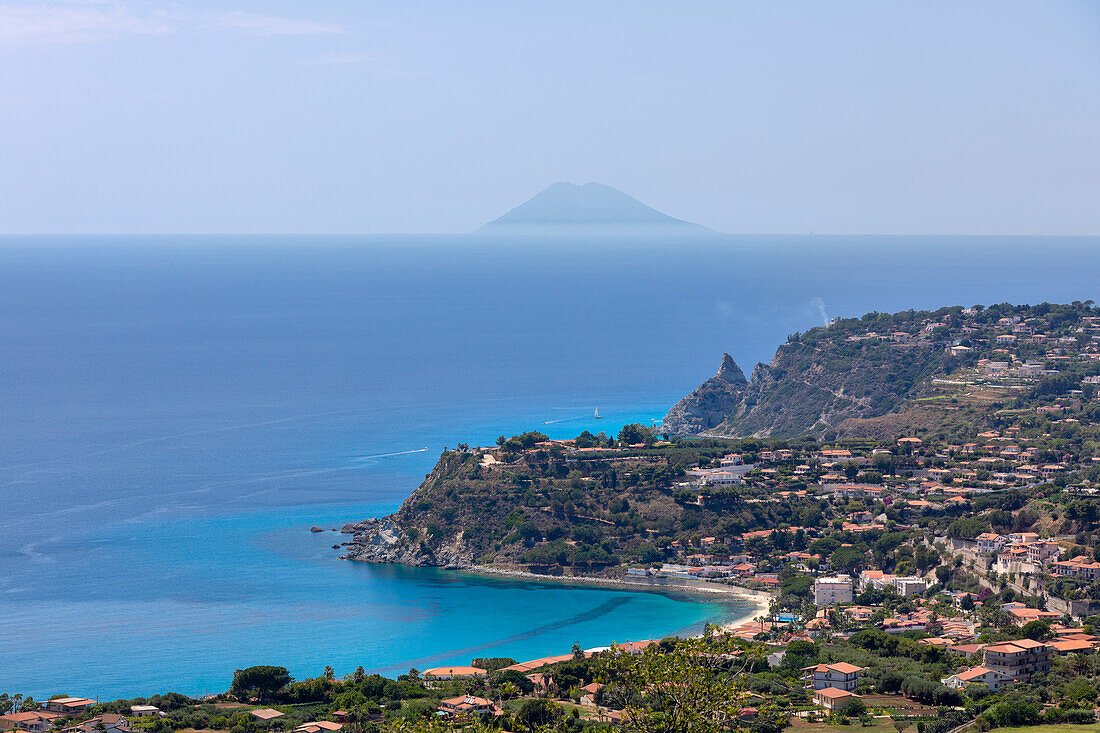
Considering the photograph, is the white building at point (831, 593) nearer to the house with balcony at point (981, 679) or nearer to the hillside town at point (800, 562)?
the hillside town at point (800, 562)

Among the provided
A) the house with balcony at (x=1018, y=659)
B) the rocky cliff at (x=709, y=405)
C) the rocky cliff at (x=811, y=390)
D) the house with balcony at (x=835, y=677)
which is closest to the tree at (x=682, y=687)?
the house with balcony at (x=835, y=677)

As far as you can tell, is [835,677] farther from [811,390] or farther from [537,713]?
[811,390]

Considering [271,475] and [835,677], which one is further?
[271,475]

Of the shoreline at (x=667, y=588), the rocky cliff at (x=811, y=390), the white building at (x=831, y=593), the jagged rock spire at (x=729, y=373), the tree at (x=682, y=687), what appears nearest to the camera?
the tree at (x=682, y=687)

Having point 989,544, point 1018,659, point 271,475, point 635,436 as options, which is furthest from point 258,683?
point 635,436

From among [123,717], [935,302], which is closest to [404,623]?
[123,717]

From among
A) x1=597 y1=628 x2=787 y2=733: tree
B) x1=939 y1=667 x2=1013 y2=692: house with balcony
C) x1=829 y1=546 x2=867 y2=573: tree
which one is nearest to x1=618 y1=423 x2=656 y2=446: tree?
x1=829 y1=546 x2=867 y2=573: tree

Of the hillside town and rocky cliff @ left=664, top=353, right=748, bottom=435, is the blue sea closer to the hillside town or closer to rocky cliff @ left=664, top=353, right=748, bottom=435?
the hillside town
